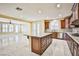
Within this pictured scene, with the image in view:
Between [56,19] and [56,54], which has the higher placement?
[56,19]

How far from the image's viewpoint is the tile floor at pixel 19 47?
7.91 ft

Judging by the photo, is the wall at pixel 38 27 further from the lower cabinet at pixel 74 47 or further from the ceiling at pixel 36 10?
the lower cabinet at pixel 74 47

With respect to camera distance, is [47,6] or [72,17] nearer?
[47,6]

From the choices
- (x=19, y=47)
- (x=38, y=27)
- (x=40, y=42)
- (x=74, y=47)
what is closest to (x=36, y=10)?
(x=38, y=27)

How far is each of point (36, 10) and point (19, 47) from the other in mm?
917

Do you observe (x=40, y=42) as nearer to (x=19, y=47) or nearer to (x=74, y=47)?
(x=19, y=47)

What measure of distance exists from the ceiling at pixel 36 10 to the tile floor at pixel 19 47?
500 millimetres

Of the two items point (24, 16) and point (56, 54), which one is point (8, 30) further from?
point (56, 54)

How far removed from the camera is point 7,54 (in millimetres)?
2381

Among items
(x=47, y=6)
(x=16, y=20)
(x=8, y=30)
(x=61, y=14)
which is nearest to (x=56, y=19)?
(x=61, y=14)

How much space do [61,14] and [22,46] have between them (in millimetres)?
1142

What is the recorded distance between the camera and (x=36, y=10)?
2.47 meters

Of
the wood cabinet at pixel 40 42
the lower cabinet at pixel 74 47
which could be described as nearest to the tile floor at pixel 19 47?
the lower cabinet at pixel 74 47

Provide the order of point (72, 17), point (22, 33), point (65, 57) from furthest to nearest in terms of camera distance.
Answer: point (72, 17) < point (22, 33) < point (65, 57)
